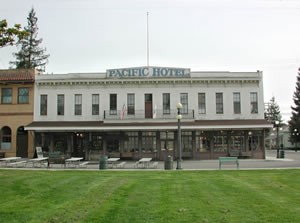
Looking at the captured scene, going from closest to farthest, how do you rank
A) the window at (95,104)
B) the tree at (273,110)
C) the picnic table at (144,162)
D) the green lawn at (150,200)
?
the green lawn at (150,200)
the picnic table at (144,162)
the window at (95,104)
the tree at (273,110)

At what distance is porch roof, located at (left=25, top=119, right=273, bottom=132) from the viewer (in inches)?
1267

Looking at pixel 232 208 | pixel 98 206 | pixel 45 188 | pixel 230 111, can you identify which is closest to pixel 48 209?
pixel 98 206

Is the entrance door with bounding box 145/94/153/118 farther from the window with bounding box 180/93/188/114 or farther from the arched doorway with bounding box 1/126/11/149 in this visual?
the arched doorway with bounding box 1/126/11/149

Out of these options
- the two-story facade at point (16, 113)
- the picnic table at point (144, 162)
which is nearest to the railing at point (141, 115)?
the two-story facade at point (16, 113)

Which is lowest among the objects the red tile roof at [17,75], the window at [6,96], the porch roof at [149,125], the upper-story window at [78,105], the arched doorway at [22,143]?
the arched doorway at [22,143]

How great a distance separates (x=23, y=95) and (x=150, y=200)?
27849 mm

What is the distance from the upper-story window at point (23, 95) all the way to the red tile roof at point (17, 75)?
0.99 metres

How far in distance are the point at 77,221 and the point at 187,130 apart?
84.7ft

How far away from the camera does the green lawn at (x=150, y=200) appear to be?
8664 millimetres

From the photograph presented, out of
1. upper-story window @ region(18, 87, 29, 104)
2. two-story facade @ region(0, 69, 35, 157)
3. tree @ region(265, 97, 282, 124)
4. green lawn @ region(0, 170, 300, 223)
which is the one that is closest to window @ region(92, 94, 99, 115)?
two-story facade @ region(0, 69, 35, 157)

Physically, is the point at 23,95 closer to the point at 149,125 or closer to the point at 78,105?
the point at 78,105

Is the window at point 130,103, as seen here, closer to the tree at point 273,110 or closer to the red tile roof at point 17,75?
the red tile roof at point 17,75

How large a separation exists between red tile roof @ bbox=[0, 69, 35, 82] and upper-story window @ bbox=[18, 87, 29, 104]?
38.8 inches

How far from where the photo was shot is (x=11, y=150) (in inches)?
1367
